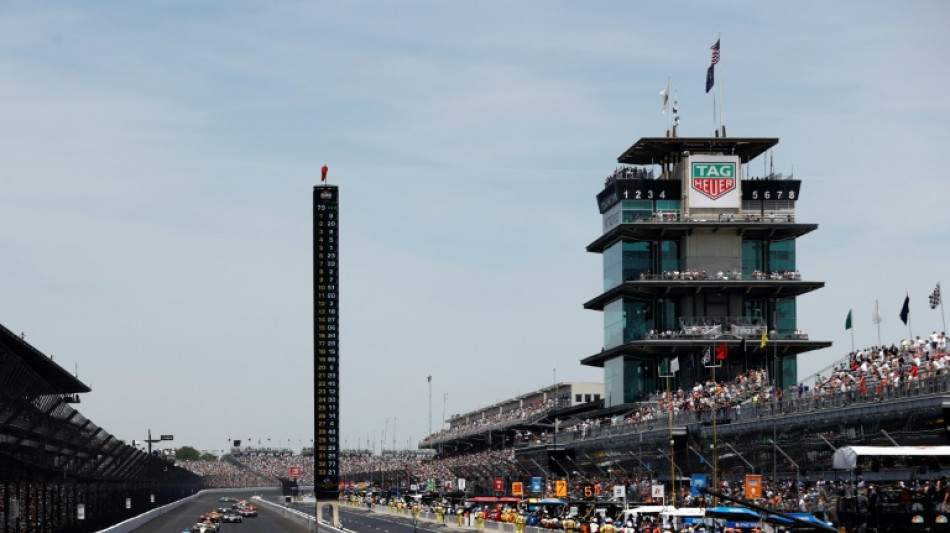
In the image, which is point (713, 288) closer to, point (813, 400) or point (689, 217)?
point (689, 217)

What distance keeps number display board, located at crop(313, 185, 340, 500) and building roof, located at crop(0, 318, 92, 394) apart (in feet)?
71.6

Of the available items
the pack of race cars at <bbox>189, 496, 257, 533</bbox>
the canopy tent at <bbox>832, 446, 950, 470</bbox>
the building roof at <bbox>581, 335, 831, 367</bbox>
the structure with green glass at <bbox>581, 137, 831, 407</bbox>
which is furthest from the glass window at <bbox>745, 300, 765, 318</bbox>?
the canopy tent at <bbox>832, 446, 950, 470</bbox>

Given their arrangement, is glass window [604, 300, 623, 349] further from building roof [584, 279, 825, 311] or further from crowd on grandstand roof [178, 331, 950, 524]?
crowd on grandstand roof [178, 331, 950, 524]

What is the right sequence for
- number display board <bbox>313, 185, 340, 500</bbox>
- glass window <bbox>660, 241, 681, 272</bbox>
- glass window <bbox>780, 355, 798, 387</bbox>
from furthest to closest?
glass window <bbox>780, 355, 798, 387</bbox>, glass window <bbox>660, 241, 681, 272</bbox>, number display board <bbox>313, 185, 340, 500</bbox>

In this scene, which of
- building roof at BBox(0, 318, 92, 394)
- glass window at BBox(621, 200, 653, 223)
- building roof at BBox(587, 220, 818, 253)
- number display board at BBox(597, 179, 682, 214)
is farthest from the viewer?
number display board at BBox(597, 179, 682, 214)

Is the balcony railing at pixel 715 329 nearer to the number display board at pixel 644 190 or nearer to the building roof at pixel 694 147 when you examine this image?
the number display board at pixel 644 190

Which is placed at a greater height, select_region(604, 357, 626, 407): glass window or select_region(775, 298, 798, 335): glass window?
select_region(775, 298, 798, 335): glass window

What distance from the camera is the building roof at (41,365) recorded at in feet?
356

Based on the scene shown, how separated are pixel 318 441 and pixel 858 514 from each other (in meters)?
88.7

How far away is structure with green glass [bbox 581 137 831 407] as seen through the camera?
131 m

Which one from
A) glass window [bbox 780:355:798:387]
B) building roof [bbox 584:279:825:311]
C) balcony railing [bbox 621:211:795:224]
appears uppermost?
balcony railing [bbox 621:211:795:224]

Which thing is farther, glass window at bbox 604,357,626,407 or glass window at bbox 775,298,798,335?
glass window at bbox 775,298,798,335

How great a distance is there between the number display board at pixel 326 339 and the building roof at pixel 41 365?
21.8 m

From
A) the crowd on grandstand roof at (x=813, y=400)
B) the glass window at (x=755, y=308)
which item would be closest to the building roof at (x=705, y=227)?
the glass window at (x=755, y=308)
